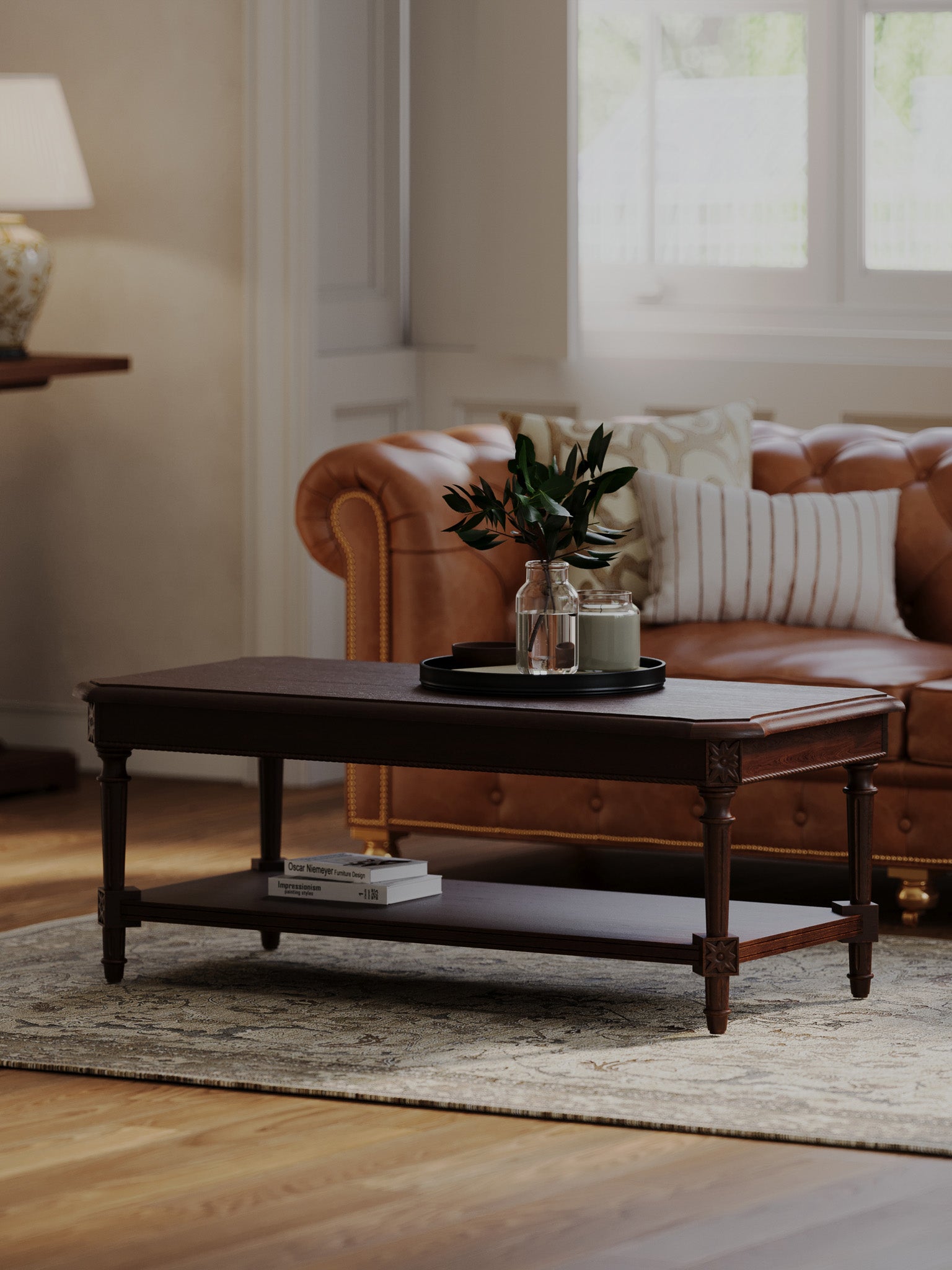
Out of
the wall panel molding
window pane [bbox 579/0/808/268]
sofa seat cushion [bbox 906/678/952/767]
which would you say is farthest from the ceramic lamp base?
sofa seat cushion [bbox 906/678/952/767]

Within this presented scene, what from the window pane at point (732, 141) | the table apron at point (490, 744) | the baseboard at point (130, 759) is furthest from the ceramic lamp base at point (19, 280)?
the table apron at point (490, 744)

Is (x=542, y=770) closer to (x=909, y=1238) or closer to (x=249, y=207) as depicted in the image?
(x=909, y=1238)

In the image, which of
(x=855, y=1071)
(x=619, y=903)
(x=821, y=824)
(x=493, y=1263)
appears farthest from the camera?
(x=821, y=824)

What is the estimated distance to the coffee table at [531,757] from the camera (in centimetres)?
312

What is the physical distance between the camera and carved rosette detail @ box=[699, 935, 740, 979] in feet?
10.3

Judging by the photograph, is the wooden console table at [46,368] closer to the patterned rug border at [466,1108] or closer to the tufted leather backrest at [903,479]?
the tufted leather backrest at [903,479]

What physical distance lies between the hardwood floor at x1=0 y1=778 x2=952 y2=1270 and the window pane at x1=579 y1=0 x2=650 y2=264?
331 cm

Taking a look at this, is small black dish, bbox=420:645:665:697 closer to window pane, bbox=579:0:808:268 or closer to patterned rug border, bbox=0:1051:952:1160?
patterned rug border, bbox=0:1051:952:1160

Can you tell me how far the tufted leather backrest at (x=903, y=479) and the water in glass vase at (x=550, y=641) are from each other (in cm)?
124

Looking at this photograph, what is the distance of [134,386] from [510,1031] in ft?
9.44

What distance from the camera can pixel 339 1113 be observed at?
9.32 ft

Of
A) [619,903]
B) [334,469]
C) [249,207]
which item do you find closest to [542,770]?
[619,903]

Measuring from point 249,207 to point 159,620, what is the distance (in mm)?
1064

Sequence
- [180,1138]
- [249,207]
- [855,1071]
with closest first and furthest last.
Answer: [180,1138], [855,1071], [249,207]
